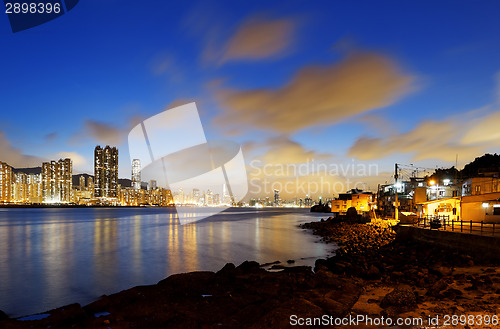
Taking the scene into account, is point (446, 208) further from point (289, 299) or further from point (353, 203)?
point (353, 203)

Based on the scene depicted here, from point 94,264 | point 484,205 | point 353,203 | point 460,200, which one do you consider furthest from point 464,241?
point 353,203

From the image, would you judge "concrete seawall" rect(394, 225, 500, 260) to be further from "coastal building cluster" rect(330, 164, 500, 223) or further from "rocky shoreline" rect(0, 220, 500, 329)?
"coastal building cluster" rect(330, 164, 500, 223)

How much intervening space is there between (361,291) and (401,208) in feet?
180

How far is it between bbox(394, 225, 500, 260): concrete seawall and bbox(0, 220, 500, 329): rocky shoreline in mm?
800

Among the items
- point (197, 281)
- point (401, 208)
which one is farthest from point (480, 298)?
point (401, 208)

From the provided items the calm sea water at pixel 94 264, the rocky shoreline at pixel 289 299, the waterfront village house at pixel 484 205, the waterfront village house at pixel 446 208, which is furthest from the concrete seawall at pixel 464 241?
the waterfront village house at pixel 446 208

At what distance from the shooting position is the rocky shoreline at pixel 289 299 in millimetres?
10312

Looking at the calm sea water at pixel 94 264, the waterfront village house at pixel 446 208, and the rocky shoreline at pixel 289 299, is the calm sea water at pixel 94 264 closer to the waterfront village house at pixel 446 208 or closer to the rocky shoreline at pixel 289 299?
the rocky shoreline at pixel 289 299

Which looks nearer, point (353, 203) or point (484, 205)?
point (484, 205)

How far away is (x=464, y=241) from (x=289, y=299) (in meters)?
13.5

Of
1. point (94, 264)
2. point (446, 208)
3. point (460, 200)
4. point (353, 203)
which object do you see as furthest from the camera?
point (353, 203)

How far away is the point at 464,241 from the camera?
19.1 metres

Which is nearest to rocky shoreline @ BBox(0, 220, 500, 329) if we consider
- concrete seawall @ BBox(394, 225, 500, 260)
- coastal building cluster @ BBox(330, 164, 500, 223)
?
concrete seawall @ BBox(394, 225, 500, 260)

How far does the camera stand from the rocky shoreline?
10.3m
